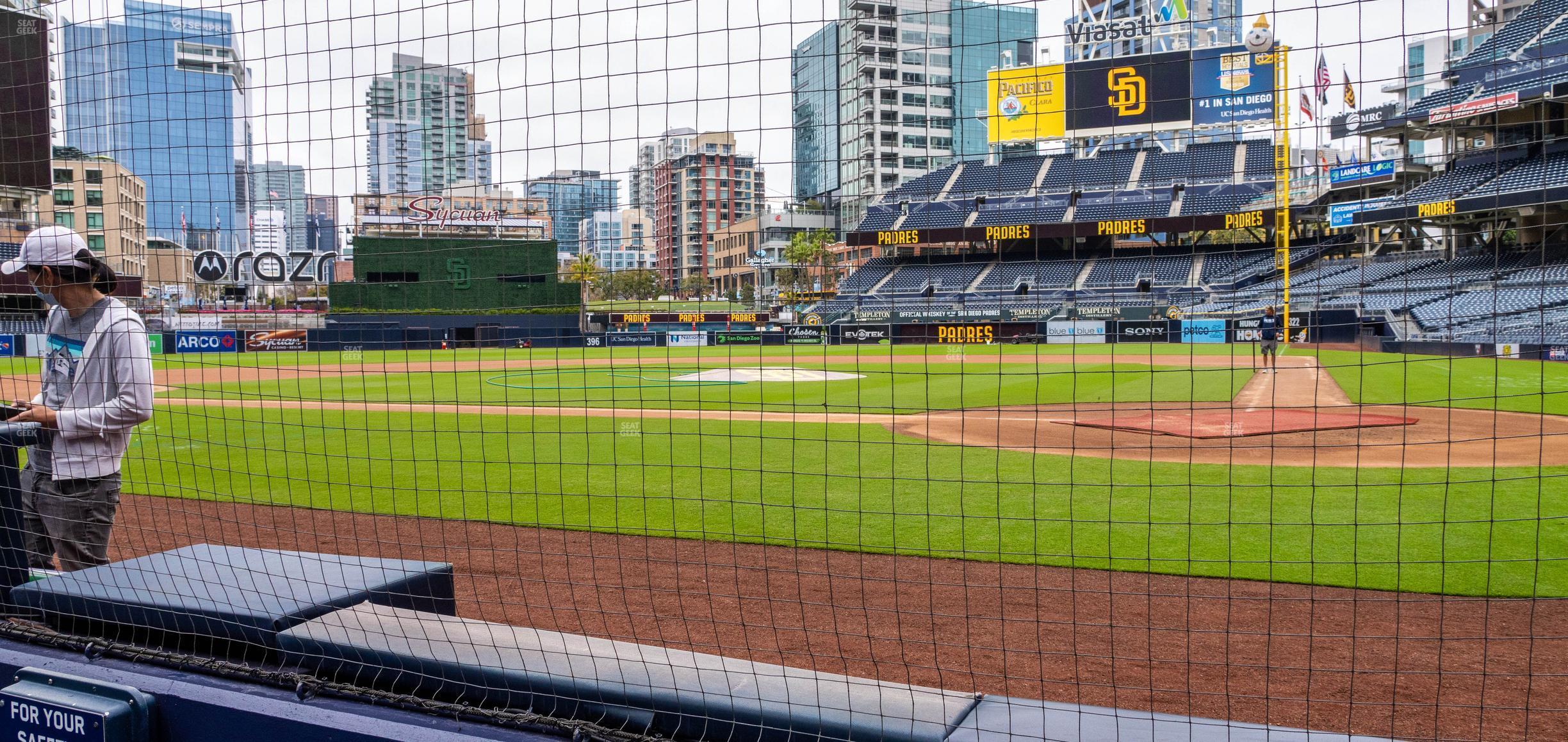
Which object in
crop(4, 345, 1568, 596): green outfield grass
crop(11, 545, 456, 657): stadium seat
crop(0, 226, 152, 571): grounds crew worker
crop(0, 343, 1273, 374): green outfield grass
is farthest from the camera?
crop(0, 343, 1273, 374): green outfield grass

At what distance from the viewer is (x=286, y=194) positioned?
4.12 metres

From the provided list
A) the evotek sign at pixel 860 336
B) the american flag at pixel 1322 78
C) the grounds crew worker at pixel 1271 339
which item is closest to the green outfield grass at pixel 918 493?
the evotek sign at pixel 860 336

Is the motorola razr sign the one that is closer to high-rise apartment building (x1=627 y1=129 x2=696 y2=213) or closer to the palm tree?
the palm tree

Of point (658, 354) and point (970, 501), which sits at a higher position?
point (658, 354)

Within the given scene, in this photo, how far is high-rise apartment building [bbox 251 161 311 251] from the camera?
3.89m

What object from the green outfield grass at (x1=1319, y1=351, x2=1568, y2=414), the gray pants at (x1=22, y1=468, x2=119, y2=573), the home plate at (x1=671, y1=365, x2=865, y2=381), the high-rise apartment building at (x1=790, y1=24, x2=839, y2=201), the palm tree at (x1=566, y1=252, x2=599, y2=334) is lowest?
the green outfield grass at (x1=1319, y1=351, x2=1568, y2=414)

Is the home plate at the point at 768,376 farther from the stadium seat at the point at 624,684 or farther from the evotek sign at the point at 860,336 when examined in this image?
the stadium seat at the point at 624,684

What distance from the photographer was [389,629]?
3166 mm

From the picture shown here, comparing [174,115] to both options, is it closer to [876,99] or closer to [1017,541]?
[876,99]

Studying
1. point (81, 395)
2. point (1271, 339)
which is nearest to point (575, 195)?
point (81, 395)

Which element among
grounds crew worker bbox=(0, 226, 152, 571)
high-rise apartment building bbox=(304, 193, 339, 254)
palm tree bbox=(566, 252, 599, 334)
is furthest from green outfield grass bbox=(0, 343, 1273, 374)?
high-rise apartment building bbox=(304, 193, 339, 254)

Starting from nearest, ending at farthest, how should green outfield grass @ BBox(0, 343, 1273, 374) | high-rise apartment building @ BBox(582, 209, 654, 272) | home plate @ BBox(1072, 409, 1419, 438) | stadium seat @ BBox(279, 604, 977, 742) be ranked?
stadium seat @ BBox(279, 604, 977, 742)
high-rise apartment building @ BBox(582, 209, 654, 272)
home plate @ BBox(1072, 409, 1419, 438)
green outfield grass @ BBox(0, 343, 1273, 374)

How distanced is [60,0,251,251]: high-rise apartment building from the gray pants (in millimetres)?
1084

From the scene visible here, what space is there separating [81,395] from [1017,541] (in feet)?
18.1
